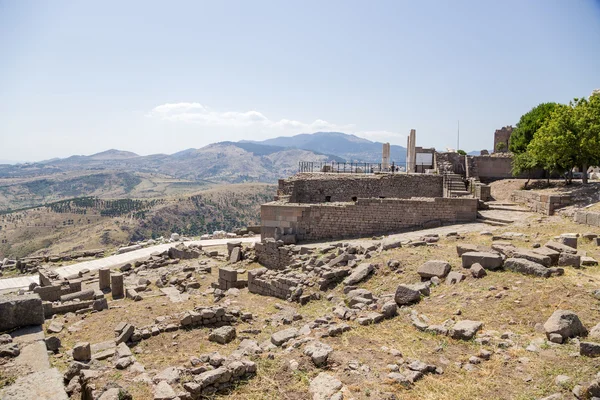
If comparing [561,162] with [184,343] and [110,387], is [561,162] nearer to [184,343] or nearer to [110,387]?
[184,343]

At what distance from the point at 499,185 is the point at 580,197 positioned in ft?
32.3

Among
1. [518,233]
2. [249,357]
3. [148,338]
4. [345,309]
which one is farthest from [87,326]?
[518,233]

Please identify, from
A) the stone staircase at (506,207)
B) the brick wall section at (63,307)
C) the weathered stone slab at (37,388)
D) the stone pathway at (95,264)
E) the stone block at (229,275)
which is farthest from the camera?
the stone pathway at (95,264)

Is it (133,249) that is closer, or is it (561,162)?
(561,162)

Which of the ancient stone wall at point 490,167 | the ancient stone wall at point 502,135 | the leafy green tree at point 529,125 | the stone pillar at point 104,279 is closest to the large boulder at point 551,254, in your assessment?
the stone pillar at point 104,279

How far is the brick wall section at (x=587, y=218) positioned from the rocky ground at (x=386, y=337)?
6.68 feet

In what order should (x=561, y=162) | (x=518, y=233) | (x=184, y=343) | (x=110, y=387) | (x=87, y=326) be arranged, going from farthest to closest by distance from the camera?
(x=561, y=162)
(x=518, y=233)
(x=87, y=326)
(x=184, y=343)
(x=110, y=387)

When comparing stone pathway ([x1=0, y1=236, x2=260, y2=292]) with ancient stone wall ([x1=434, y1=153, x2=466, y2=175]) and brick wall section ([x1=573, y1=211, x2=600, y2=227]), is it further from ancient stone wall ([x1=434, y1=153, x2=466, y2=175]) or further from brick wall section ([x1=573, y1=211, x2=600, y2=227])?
brick wall section ([x1=573, y1=211, x2=600, y2=227])

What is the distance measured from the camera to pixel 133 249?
27703 mm

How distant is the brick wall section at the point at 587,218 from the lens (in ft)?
47.5

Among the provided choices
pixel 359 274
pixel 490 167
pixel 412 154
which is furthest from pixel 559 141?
pixel 359 274

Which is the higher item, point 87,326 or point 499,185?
point 499,185

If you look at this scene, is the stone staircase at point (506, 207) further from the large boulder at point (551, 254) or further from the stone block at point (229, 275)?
the stone block at point (229, 275)

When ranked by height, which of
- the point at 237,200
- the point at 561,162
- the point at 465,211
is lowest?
the point at 237,200
